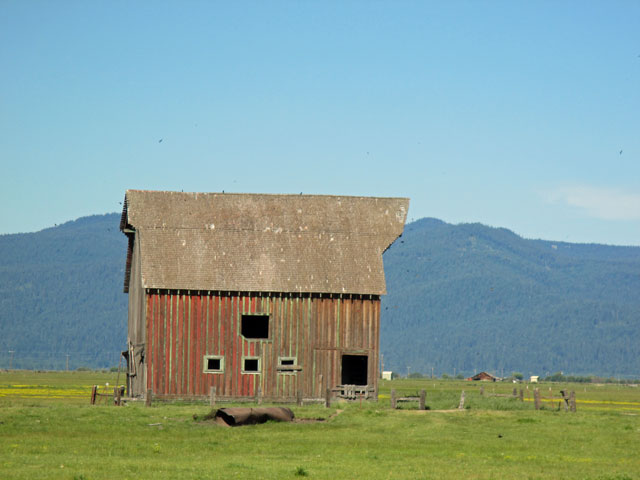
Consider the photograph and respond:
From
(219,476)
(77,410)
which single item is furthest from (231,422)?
(219,476)

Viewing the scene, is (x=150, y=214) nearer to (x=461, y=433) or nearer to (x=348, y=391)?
(x=348, y=391)

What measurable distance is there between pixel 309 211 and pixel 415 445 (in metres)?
26.2

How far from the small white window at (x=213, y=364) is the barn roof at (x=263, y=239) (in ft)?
12.4

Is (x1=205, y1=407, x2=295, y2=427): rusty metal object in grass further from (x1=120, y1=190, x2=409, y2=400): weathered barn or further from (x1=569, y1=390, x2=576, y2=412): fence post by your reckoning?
(x1=569, y1=390, x2=576, y2=412): fence post

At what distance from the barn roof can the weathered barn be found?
63 millimetres

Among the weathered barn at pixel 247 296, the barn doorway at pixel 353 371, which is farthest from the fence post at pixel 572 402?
the barn doorway at pixel 353 371

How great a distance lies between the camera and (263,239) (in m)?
59.9

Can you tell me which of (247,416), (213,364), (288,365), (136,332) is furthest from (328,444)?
(136,332)

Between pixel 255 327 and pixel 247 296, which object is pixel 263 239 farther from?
pixel 255 327

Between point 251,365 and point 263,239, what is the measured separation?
7409mm

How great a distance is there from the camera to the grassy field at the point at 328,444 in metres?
29.3

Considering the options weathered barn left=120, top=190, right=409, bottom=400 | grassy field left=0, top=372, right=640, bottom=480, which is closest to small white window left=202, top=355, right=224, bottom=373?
weathered barn left=120, top=190, right=409, bottom=400

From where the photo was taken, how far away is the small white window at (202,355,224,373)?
186ft

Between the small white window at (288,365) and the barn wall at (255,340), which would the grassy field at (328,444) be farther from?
the small white window at (288,365)
